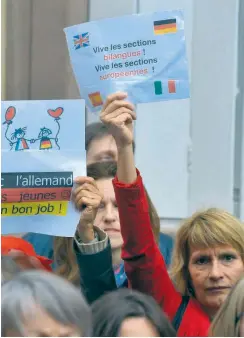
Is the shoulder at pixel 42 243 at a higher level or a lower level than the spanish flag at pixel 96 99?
lower

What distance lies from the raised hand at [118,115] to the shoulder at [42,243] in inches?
17.3

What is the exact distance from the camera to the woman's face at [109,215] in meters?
2.95

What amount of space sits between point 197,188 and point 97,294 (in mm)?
604

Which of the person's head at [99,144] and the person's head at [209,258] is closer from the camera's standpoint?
the person's head at [209,258]

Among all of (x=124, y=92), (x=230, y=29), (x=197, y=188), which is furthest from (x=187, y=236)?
(x=230, y=29)

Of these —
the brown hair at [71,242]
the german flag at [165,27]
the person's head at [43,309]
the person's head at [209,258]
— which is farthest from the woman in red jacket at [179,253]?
the person's head at [43,309]

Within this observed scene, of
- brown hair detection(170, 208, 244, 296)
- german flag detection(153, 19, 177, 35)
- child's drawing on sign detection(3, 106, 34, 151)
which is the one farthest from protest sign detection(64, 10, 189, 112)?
brown hair detection(170, 208, 244, 296)

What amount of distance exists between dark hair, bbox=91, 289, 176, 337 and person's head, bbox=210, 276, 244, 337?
13cm

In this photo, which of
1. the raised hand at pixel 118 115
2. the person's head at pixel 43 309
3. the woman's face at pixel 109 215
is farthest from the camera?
the woman's face at pixel 109 215

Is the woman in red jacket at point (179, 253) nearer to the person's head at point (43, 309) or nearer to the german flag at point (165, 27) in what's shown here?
the german flag at point (165, 27)

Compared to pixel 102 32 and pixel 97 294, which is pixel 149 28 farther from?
pixel 97 294

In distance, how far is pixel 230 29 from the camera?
121 inches

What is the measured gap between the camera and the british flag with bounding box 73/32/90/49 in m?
2.78

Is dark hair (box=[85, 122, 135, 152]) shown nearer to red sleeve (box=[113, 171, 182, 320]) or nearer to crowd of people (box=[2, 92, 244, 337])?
crowd of people (box=[2, 92, 244, 337])
